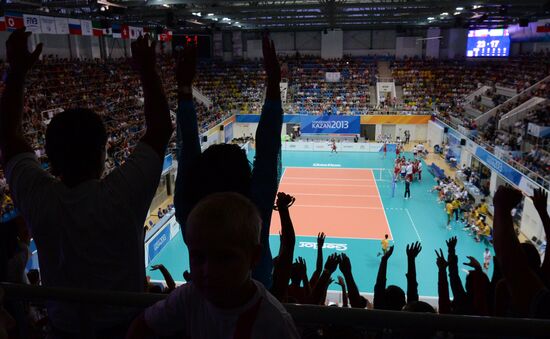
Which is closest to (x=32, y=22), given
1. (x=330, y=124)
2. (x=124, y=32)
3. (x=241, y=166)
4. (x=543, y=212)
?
(x=124, y=32)

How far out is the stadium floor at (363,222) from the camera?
48.8ft

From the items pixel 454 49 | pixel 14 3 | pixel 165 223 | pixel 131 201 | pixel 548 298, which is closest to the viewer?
pixel 131 201

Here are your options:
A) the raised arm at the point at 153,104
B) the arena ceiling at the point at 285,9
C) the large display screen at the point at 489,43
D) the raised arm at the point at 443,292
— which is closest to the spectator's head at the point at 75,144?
the raised arm at the point at 153,104

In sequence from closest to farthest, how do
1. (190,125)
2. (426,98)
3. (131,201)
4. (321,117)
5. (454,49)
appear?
(131,201)
(190,125)
(321,117)
(426,98)
(454,49)

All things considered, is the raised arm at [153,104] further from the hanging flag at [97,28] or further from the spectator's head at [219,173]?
the hanging flag at [97,28]

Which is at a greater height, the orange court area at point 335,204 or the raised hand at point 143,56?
the raised hand at point 143,56

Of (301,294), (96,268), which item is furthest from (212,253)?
(301,294)

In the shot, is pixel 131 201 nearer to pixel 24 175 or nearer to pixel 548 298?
pixel 24 175

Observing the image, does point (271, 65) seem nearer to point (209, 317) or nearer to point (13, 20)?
point (209, 317)

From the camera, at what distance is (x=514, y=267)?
233 centimetres

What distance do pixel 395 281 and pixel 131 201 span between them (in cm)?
1302

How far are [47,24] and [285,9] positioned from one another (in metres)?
13.7

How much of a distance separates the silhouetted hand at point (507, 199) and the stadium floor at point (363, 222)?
11.1 meters

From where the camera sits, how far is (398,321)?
1.61m
